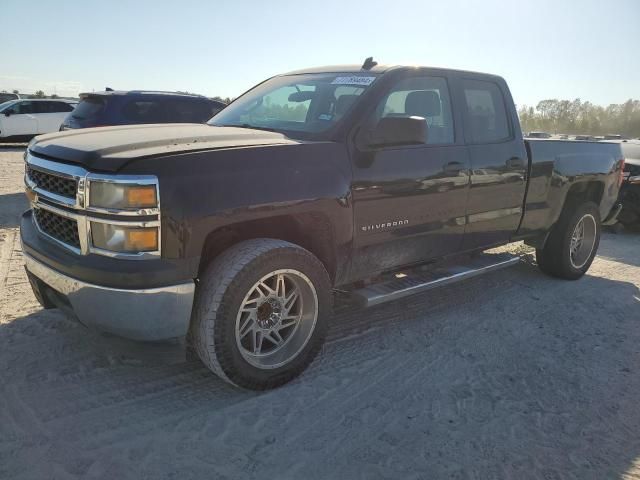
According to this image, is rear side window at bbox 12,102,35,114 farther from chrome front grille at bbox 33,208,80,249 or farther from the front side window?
the front side window

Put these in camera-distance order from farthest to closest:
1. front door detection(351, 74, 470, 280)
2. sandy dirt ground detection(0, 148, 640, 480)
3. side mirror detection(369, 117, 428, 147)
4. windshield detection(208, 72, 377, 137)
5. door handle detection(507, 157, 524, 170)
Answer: door handle detection(507, 157, 524, 170), windshield detection(208, 72, 377, 137), front door detection(351, 74, 470, 280), side mirror detection(369, 117, 428, 147), sandy dirt ground detection(0, 148, 640, 480)

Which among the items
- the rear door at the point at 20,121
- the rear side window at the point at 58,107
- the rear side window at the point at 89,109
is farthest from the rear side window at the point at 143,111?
the rear side window at the point at 58,107

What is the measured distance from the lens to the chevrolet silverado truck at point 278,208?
2.66m

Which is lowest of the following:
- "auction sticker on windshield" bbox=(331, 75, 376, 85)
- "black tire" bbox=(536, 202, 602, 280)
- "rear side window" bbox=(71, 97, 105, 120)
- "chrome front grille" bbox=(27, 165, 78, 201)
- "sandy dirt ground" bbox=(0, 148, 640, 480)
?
"sandy dirt ground" bbox=(0, 148, 640, 480)

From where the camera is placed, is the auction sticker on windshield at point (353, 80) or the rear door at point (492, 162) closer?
the auction sticker on windshield at point (353, 80)

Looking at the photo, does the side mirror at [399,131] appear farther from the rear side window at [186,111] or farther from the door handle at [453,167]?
the rear side window at [186,111]

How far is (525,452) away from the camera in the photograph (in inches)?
106

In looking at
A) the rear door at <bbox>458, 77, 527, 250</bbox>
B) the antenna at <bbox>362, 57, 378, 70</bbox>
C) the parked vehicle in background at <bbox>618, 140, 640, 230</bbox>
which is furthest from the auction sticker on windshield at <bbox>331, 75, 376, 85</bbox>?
the parked vehicle in background at <bbox>618, 140, 640, 230</bbox>

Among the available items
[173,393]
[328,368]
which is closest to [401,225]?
[328,368]

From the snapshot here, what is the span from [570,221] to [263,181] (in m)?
3.83

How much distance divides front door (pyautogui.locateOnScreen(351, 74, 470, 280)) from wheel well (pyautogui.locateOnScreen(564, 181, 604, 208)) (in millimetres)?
1966

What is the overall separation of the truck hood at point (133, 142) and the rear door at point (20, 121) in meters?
16.3

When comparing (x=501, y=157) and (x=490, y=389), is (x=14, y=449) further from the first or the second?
(x=501, y=157)

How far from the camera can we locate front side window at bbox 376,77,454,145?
12.6 feet
